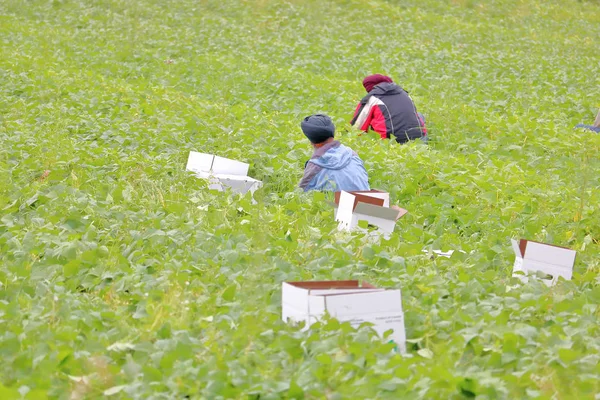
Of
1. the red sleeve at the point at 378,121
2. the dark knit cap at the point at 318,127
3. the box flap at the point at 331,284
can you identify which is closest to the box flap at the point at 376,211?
the box flap at the point at 331,284

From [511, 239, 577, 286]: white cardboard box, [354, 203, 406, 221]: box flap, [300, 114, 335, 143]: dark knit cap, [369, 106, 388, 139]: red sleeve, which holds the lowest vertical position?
[369, 106, 388, 139]: red sleeve

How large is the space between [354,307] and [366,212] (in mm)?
1670

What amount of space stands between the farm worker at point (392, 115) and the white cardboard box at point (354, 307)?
17.2ft

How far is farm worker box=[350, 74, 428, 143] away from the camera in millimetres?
9203

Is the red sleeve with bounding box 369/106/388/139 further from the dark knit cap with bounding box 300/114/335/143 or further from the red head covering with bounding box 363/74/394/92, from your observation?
the dark knit cap with bounding box 300/114/335/143

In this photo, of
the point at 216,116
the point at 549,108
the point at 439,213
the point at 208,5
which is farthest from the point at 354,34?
the point at 439,213

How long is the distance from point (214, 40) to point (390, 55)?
10.5 feet

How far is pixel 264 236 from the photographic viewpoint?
15.2 ft

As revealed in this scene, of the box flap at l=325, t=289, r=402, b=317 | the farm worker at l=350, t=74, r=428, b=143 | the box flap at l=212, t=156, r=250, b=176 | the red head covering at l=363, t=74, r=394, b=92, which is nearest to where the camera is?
the box flap at l=325, t=289, r=402, b=317

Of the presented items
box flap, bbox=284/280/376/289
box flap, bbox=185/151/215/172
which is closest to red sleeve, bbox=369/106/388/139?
box flap, bbox=185/151/215/172

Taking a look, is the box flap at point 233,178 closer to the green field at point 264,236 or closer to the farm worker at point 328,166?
the green field at point 264,236

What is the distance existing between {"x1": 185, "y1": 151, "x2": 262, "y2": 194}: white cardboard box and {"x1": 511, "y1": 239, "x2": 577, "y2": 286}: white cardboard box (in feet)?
8.22

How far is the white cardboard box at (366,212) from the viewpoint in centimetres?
551

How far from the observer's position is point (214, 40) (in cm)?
1662
